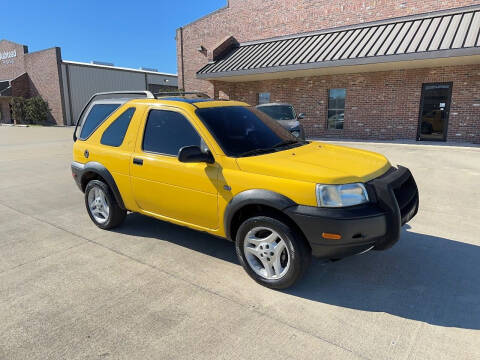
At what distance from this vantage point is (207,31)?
2078 centimetres

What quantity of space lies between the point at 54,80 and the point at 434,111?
3286 cm

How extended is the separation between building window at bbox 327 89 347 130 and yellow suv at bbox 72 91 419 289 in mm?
12993

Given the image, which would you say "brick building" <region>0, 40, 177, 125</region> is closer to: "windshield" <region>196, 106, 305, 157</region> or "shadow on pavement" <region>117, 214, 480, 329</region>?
"windshield" <region>196, 106, 305, 157</region>

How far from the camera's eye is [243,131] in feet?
12.7

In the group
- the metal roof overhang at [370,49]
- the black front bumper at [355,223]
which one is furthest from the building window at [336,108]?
the black front bumper at [355,223]

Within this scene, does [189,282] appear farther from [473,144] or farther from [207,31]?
[207,31]

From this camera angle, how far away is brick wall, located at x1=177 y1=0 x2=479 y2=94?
14.8 metres

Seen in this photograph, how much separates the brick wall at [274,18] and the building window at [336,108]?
3175 millimetres

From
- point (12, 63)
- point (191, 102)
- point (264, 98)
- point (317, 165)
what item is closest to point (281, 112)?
point (264, 98)

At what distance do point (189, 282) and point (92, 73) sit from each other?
124 ft

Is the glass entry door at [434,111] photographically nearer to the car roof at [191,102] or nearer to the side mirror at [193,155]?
the car roof at [191,102]

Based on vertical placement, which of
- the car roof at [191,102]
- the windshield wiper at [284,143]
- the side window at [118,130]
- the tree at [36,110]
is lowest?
the windshield wiper at [284,143]

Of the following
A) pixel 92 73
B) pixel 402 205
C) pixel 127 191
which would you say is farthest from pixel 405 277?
pixel 92 73

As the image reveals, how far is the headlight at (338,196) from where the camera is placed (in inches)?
115
